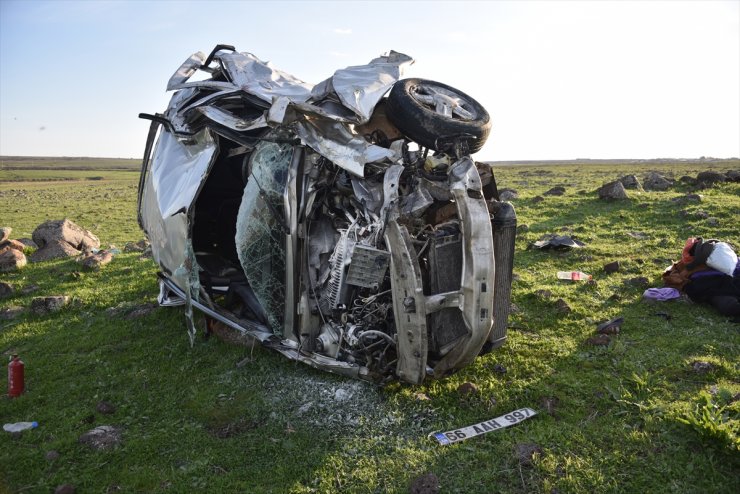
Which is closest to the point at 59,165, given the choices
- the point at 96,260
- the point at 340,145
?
the point at 96,260

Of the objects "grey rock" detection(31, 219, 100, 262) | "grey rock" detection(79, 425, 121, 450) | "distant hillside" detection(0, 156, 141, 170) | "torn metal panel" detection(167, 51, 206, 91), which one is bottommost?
"grey rock" detection(79, 425, 121, 450)

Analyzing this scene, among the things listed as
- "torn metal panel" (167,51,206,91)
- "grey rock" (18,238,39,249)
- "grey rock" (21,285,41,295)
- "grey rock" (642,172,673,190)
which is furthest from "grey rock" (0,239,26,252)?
"grey rock" (642,172,673,190)

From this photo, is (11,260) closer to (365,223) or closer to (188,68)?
(188,68)

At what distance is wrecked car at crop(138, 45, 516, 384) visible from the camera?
3.62 meters

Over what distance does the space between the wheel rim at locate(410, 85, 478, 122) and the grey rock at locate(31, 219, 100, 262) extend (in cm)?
756

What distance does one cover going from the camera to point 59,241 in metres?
9.28

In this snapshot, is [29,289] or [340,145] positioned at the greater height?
[340,145]

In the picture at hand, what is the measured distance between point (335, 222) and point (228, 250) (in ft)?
9.13

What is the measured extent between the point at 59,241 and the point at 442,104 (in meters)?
7.94

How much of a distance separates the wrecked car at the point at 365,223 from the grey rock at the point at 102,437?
109 cm

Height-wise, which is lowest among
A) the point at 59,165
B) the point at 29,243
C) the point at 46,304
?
the point at 46,304

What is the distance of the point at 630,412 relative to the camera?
3660mm

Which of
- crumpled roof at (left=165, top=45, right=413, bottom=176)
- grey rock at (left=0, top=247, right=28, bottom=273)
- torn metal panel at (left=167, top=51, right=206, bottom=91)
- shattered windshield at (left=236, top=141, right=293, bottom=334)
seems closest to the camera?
crumpled roof at (left=165, top=45, right=413, bottom=176)

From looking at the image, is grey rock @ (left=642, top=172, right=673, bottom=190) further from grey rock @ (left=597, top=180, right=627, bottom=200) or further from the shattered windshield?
the shattered windshield
